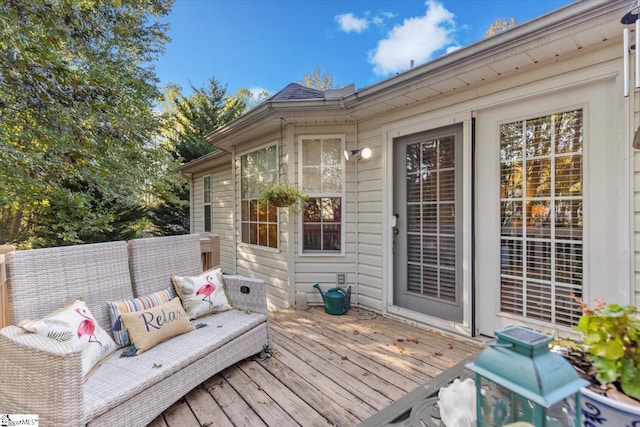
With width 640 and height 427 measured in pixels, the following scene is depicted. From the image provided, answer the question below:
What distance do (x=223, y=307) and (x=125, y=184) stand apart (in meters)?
3.90

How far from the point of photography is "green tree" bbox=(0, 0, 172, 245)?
3.01 metres

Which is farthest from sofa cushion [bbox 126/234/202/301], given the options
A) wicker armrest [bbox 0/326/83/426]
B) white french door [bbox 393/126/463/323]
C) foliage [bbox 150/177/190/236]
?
foliage [bbox 150/177/190/236]

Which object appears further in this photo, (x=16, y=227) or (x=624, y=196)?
(x=16, y=227)

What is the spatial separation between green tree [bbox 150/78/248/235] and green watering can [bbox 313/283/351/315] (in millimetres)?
6446

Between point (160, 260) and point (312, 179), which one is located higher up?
point (312, 179)

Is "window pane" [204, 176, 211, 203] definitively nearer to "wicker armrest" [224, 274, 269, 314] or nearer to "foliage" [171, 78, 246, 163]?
"foliage" [171, 78, 246, 163]

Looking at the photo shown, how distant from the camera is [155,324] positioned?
80.6 inches

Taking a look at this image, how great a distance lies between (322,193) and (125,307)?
2561 mm

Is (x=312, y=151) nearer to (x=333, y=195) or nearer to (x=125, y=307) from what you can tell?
(x=333, y=195)

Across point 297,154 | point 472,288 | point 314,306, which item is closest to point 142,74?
point 297,154

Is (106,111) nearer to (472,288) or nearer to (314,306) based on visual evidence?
(314,306)

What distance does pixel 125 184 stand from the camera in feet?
17.2

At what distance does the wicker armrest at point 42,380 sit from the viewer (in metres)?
1.32

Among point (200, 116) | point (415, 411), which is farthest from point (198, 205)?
point (415, 411)
